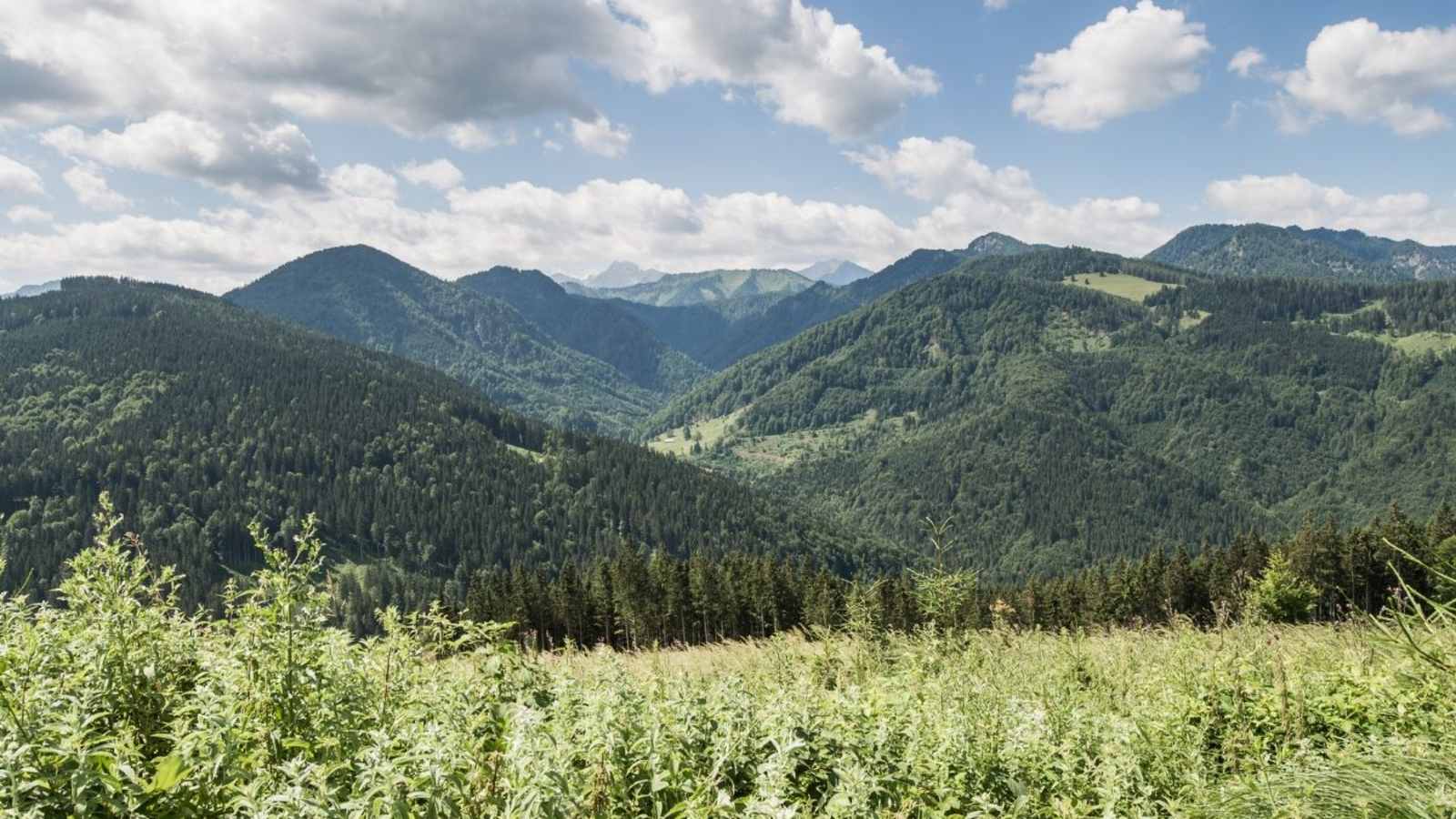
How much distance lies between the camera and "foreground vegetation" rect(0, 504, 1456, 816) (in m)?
3.42

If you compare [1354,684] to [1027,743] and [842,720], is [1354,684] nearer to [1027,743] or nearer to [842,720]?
[1027,743]

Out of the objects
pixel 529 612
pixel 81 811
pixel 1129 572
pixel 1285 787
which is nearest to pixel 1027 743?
pixel 1285 787

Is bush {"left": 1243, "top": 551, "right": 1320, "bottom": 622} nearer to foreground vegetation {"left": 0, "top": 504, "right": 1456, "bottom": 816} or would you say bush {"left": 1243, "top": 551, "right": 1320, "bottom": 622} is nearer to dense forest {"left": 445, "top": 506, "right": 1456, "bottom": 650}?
dense forest {"left": 445, "top": 506, "right": 1456, "bottom": 650}

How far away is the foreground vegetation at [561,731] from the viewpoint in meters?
3.42

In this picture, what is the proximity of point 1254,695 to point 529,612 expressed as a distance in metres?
79.7

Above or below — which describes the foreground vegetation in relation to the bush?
above

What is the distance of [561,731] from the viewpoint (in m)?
4.65

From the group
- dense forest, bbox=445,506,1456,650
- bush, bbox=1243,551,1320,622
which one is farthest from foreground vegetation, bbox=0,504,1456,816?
dense forest, bbox=445,506,1456,650

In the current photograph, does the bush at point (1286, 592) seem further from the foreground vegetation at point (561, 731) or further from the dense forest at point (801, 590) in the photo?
the foreground vegetation at point (561, 731)

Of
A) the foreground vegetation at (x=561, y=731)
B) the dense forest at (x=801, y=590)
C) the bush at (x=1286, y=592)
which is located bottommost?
the dense forest at (x=801, y=590)

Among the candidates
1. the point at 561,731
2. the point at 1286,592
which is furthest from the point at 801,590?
the point at 561,731

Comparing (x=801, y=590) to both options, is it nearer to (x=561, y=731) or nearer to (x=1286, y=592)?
(x=1286, y=592)

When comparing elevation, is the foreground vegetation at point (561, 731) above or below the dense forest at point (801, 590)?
above

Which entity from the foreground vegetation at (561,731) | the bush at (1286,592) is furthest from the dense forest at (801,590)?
the foreground vegetation at (561,731)
